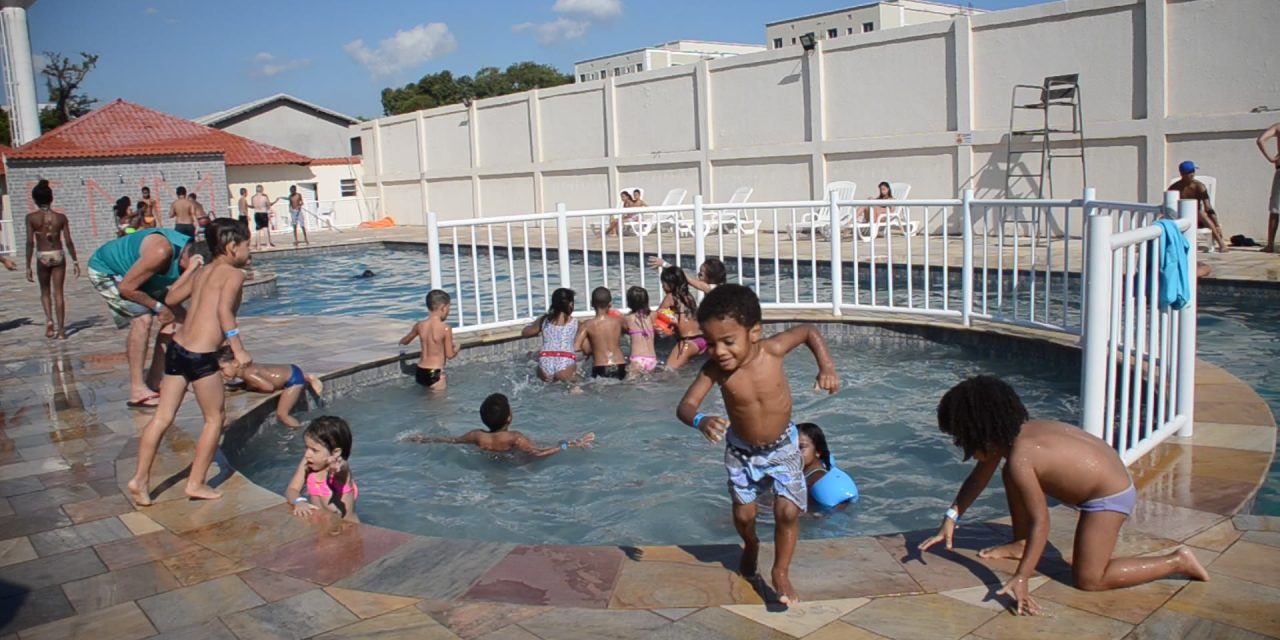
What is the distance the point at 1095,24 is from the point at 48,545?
16689 mm

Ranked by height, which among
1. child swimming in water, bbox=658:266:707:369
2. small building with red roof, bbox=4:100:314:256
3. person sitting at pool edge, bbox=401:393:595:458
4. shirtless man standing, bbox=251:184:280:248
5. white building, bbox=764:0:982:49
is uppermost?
white building, bbox=764:0:982:49

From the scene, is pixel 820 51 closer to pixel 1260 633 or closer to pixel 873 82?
pixel 873 82

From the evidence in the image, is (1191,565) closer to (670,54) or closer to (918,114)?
(918,114)

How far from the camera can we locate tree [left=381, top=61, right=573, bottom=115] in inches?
2576

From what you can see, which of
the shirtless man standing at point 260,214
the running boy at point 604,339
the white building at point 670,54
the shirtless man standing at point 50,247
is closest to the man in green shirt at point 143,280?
the running boy at point 604,339

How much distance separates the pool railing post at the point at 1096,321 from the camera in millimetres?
4391

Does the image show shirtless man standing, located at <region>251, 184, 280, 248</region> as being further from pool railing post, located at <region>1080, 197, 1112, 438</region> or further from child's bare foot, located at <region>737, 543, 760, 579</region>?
pool railing post, located at <region>1080, 197, 1112, 438</region>

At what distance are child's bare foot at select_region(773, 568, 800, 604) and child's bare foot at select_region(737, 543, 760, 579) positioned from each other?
0.22m

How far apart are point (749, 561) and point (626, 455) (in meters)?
3.21

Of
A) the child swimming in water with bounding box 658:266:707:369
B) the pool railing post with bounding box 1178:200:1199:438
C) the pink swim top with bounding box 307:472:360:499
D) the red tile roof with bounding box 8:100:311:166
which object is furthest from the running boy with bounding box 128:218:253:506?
the red tile roof with bounding box 8:100:311:166

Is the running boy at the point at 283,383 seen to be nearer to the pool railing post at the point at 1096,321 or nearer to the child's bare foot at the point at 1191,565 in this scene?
the pool railing post at the point at 1096,321

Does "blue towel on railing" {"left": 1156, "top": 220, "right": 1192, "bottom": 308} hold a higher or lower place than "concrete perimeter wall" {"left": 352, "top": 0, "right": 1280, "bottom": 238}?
lower

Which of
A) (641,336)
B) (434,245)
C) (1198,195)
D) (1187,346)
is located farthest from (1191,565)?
(1198,195)

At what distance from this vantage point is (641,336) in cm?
896
